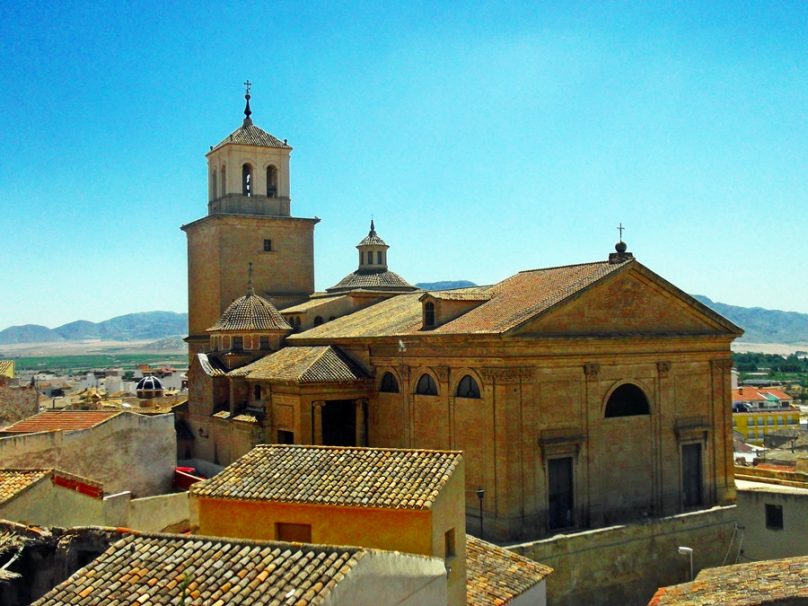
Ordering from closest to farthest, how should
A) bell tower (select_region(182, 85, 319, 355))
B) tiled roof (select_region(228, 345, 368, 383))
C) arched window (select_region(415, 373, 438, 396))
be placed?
arched window (select_region(415, 373, 438, 396)), tiled roof (select_region(228, 345, 368, 383)), bell tower (select_region(182, 85, 319, 355))

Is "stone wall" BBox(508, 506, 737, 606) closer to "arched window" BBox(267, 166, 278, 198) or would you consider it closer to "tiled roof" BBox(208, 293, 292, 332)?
"tiled roof" BBox(208, 293, 292, 332)

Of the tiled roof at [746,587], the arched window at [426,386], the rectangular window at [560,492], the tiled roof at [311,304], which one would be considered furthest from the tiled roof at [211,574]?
the tiled roof at [311,304]

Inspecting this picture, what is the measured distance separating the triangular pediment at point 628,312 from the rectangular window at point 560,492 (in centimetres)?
365

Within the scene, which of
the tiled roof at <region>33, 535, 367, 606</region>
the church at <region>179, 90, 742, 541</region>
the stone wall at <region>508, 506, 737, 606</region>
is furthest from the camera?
the church at <region>179, 90, 742, 541</region>

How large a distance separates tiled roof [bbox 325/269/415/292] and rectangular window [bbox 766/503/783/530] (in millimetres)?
18521

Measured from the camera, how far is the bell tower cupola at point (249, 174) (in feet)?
133

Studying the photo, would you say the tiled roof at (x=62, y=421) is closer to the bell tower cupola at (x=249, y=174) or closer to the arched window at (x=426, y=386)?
the arched window at (x=426, y=386)

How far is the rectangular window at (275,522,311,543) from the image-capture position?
49.5 feet

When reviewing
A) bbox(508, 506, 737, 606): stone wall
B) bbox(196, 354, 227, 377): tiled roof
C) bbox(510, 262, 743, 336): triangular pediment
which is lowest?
bbox(508, 506, 737, 606): stone wall

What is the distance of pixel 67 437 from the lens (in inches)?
917

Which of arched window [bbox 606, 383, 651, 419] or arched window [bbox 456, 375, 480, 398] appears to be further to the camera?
arched window [bbox 606, 383, 651, 419]

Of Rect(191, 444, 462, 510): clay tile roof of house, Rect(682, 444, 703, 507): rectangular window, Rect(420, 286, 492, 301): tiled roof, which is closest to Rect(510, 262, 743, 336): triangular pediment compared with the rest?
Rect(682, 444, 703, 507): rectangular window

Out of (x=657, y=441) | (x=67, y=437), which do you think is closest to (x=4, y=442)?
(x=67, y=437)

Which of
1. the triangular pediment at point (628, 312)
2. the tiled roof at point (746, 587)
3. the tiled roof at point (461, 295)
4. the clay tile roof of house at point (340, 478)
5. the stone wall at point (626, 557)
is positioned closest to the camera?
the clay tile roof of house at point (340, 478)
